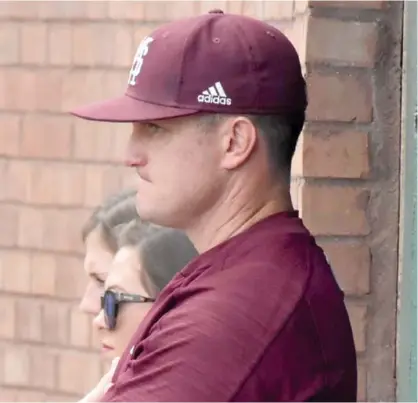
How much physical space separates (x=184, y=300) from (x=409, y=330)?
3.55 ft

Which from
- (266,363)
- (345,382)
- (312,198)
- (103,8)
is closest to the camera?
(266,363)

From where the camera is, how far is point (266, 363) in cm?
123

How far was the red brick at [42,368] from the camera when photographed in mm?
3387

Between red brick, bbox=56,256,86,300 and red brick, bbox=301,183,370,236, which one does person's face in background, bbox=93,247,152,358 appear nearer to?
red brick, bbox=301,183,370,236

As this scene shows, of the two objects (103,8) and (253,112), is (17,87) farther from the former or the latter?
(253,112)

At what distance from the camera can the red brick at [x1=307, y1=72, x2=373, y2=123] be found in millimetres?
2248

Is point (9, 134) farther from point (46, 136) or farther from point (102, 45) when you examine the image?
point (102, 45)

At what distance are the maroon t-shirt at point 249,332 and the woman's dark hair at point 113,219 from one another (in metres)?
0.76

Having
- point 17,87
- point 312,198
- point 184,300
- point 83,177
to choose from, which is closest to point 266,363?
point 184,300

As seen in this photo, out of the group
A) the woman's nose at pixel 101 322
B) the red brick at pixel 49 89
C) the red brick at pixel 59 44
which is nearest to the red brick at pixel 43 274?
the red brick at pixel 49 89

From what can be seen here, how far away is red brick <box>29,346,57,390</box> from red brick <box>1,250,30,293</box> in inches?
8.9

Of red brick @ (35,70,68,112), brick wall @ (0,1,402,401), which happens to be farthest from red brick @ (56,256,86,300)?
red brick @ (35,70,68,112)

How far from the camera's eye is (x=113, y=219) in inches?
85.7

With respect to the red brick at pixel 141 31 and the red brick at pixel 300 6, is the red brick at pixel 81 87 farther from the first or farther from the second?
the red brick at pixel 300 6
